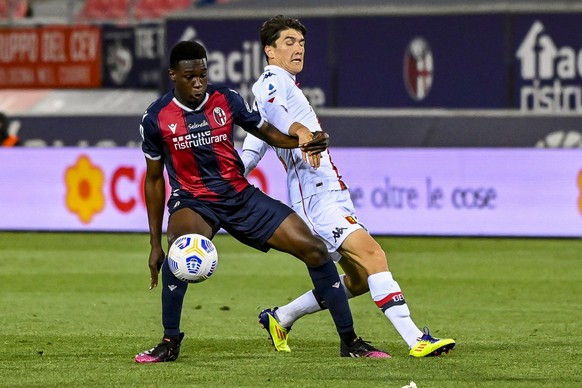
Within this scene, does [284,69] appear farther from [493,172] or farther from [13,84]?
[13,84]

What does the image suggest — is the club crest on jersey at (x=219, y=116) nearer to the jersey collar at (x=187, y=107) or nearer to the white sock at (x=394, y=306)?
the jersey collar at (x=187, y=107)

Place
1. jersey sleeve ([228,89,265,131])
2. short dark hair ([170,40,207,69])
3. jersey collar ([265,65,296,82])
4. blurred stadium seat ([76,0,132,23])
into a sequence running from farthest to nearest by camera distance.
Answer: blurred stadium seat ([76,0,132,23]) < jersey collar ([265,65,296,82]) < jersey sleeve ([228,89,265,131]) < short dark hair ([170,40,207,69])

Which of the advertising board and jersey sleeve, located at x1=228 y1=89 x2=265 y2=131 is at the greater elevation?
jersey sleeve, located at x1=228 y1=89 x2=265 y2=131

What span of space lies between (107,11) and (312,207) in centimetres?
1870

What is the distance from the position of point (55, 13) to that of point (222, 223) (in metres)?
20.0

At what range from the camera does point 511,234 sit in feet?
58.3

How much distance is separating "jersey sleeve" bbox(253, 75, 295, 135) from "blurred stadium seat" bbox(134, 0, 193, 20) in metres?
17.8

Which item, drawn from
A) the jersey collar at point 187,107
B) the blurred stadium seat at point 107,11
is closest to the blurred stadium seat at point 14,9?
the blurred stadium seat at point 107,11

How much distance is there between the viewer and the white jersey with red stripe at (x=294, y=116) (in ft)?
27.7

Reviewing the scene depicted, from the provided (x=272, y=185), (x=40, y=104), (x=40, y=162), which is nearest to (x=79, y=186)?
(x=40, y=162)

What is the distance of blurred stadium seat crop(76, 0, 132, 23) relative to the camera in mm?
26453

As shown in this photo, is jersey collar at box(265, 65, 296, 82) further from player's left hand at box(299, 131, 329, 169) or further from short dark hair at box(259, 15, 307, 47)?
player's left hand at box(299, 131, 329, 169)

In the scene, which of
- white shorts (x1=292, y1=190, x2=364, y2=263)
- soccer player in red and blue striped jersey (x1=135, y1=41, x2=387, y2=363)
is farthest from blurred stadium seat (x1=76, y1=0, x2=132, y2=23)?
soccer player in red and blue striped jersey (x1=135, y1=41, x2=387, y2=363)

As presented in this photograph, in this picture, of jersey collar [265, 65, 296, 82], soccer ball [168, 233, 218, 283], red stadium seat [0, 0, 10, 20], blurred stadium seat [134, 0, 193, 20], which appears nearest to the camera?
soccer ball [168, 233, 218, 283]
